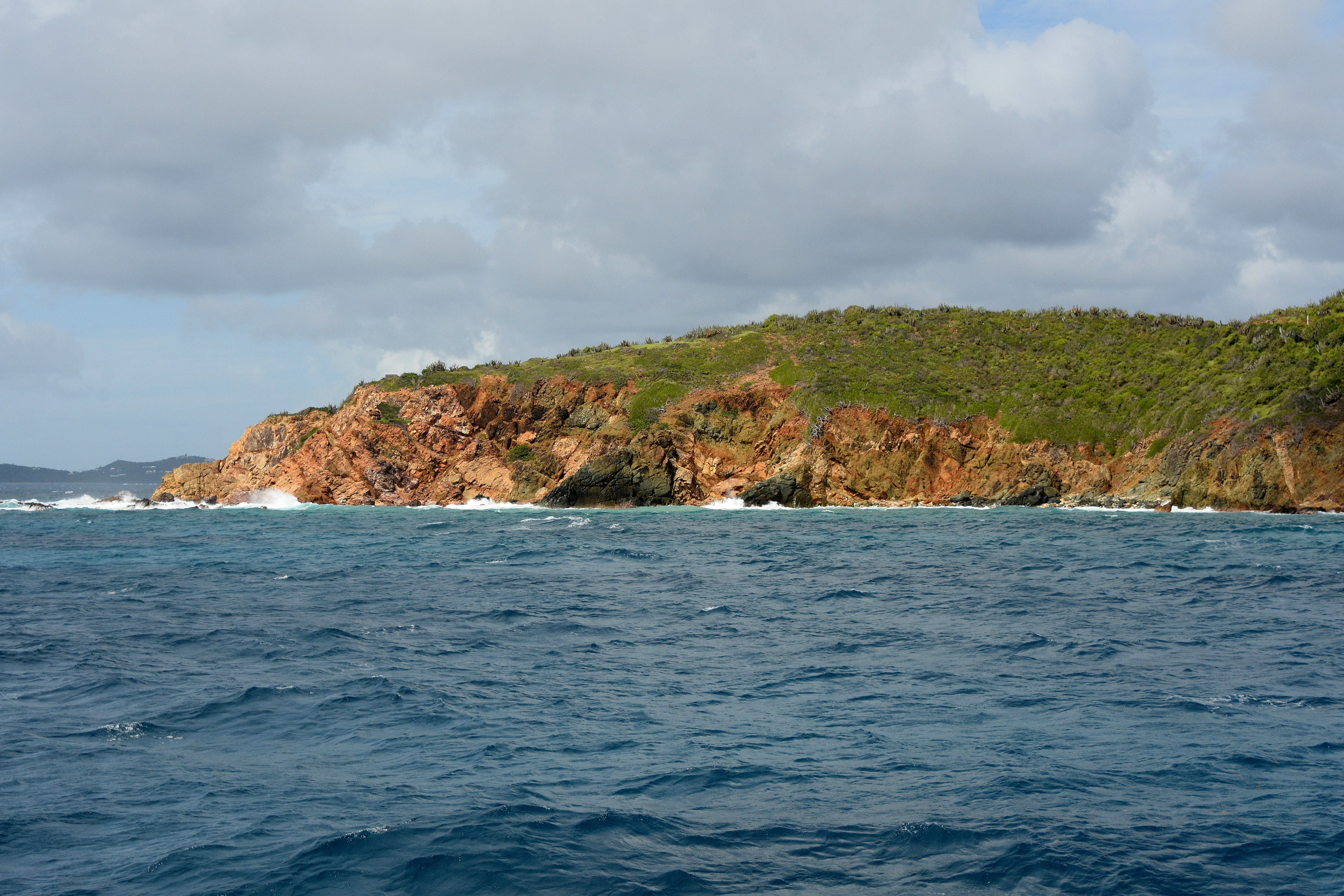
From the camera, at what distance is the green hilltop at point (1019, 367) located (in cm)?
5366

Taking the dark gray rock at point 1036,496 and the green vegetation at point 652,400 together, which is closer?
the dark gray rock at point 1036,496

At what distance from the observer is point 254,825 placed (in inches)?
368

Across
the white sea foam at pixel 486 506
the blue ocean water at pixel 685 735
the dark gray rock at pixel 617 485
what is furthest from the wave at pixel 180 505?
the blue ocean water at pixel 685 735

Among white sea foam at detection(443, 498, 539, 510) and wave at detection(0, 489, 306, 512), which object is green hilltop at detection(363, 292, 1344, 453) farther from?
wave at detection(0, 489, 306, 512)

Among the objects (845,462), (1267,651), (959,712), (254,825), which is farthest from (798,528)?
(254,825)

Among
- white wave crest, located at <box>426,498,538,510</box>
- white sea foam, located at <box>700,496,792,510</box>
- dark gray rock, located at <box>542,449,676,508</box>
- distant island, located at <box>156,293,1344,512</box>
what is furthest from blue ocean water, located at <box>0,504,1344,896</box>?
white wave crest, located at <box>426,498,538,510</box>

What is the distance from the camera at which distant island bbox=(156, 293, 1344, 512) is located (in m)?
51.3

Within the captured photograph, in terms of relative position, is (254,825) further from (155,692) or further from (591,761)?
(155,692)

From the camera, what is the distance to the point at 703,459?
63938 mm

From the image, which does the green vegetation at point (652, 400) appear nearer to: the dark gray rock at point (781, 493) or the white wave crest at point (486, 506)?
the white wave crest at point (486, 506)

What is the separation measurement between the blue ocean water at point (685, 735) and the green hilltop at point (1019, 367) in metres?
31.4

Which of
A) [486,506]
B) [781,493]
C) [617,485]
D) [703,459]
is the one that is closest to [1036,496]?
[781,493]

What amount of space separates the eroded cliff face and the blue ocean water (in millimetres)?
25679

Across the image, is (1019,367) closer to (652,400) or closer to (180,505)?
(652,400)
